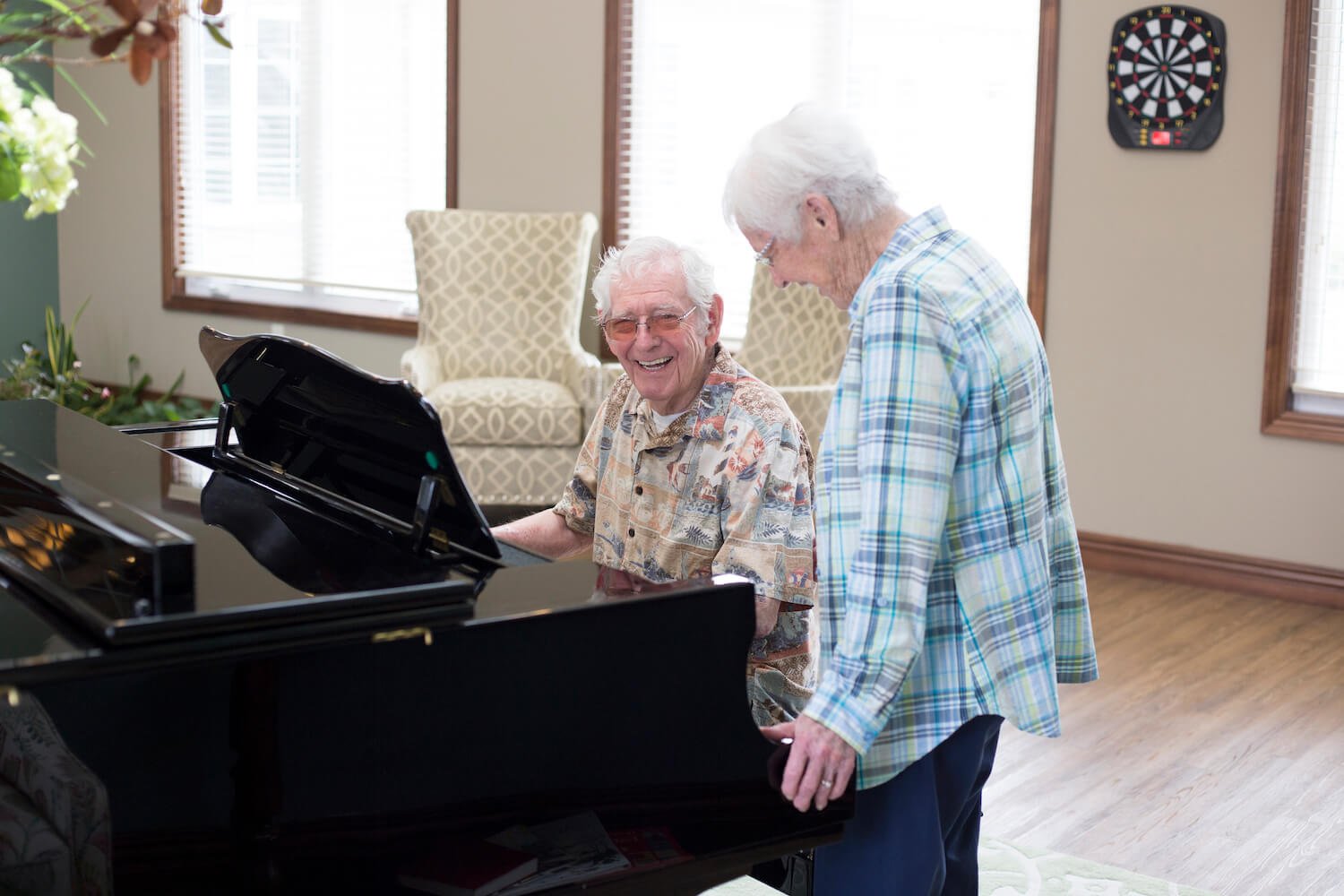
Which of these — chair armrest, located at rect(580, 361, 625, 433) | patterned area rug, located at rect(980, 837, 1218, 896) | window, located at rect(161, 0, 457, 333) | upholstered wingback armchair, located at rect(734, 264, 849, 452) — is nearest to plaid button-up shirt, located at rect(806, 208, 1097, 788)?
patterned area rug, located at rect(980, 837, 1218, 896)

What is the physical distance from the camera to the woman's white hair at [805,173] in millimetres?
1652

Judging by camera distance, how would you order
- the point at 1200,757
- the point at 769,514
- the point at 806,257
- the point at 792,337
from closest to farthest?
the point at 806,257 → the point at 769,514 → the point at 1200,757 → the point at 792,337

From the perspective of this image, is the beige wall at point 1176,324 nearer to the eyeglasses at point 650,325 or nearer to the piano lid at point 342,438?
the eyeglasses at point 650,325

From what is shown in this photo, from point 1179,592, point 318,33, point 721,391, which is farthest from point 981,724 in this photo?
point 318,33

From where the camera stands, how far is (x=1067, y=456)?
5441 millimetres

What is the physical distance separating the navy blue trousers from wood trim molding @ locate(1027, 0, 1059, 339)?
3.75m

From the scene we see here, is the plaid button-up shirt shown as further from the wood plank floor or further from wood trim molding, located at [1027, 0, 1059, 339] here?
wood trim molding, located at [1027, 0, 1059, 339]

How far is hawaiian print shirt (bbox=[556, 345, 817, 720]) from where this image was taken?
80.8 inches

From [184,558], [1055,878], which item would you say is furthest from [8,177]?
[1055,878]

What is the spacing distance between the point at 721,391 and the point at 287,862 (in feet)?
3.14

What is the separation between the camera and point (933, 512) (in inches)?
61.4

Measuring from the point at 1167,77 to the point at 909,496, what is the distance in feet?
13.0

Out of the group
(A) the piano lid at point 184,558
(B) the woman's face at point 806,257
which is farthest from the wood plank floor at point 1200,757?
(A) the piano lid at point 184,558

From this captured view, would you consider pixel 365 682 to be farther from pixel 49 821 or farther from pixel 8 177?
pixel 8 177
